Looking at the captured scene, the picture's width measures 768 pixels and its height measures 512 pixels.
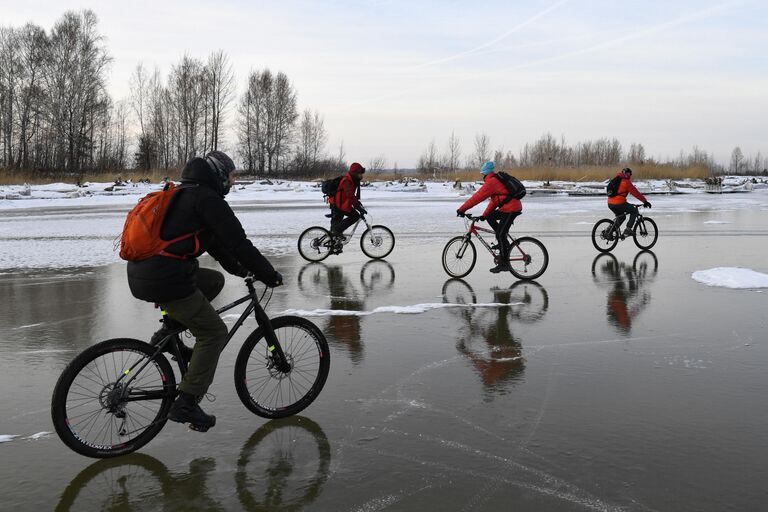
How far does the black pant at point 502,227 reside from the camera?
11.0 m

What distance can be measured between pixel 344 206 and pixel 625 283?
5661mm

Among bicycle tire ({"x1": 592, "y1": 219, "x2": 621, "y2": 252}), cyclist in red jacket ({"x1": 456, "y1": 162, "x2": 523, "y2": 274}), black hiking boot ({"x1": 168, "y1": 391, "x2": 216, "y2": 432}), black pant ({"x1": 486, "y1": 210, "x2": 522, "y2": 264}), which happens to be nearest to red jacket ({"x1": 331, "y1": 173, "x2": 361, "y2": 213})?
cyclist in red jacket ({"x1": 456, "y1": 162, "x2": 523, "y2": 274})

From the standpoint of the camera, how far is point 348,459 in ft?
13.3

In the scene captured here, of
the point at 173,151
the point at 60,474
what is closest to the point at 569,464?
the point at 60,474

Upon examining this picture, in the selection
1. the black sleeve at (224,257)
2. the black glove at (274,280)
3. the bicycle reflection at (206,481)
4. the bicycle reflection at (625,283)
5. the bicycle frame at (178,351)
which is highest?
the black sleeve at (224,257)

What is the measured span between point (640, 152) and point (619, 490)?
11739 cm

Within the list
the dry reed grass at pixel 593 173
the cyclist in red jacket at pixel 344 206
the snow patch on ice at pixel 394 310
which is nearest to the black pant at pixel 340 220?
the cyclist in red jacket at pixel 344 206

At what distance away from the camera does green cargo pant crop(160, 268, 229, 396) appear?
4172 millimetres

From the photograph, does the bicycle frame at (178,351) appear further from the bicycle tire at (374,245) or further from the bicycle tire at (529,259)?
the bicycle tire at (374,245)

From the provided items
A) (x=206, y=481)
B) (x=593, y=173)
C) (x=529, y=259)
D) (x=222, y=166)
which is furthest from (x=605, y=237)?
(x=593, y=173)

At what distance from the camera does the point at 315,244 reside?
13438mm

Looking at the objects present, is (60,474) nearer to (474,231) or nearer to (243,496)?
(243,496)

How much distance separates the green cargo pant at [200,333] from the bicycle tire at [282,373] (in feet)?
1.39

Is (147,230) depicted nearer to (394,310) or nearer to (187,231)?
(187,231)
